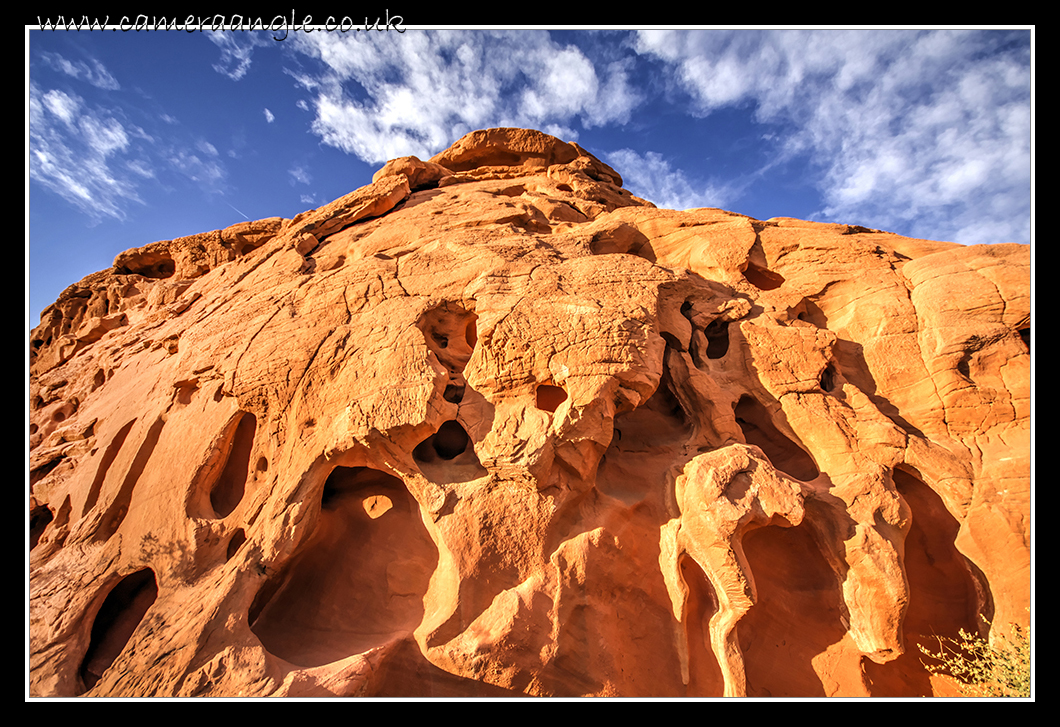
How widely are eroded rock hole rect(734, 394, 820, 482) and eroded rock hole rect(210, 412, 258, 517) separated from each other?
6.50 meters

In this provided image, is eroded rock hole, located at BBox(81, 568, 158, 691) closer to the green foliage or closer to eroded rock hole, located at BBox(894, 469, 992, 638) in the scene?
the green foliage

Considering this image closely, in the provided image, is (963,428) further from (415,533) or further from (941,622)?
(415,533)

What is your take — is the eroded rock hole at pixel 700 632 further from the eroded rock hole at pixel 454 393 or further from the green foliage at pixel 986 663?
the eroded rock hole at pixel 454 393

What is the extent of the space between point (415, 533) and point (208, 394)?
380 centimetres

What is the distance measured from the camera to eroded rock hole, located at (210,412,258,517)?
→ 627 centimetres

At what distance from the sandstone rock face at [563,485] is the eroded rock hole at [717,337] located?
0.04 meters

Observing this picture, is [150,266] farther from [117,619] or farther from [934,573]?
[934,573]

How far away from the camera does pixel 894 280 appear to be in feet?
21.5

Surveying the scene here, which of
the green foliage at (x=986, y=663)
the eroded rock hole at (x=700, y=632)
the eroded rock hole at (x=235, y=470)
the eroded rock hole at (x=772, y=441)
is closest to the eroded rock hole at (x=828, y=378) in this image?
the eroded rock hole at (x=772, y=441)

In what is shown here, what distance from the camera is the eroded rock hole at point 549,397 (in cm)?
575

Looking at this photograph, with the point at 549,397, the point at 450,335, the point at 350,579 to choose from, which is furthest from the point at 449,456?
the point at 350,579

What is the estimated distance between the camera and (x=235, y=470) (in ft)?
21.5

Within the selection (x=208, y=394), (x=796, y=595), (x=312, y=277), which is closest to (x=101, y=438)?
(x=208, y=394)

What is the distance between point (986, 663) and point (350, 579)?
20.7 feet
